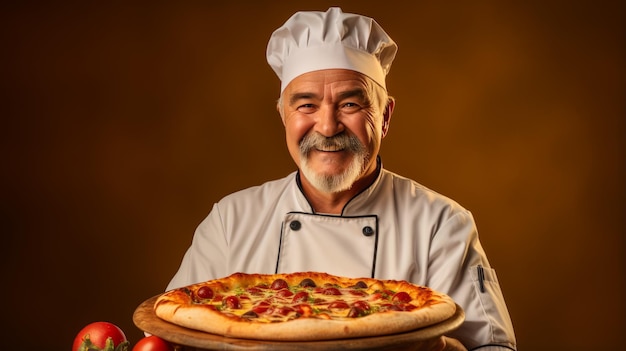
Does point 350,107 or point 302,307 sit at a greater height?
point 350,107

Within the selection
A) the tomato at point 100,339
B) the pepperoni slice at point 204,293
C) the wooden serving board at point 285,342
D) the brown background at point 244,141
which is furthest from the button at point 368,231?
the brown background at point 244,141

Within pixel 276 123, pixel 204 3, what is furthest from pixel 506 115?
pixel 204 3

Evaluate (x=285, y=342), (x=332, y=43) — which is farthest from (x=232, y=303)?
(x=332, y=43)

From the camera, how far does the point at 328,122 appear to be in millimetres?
3168

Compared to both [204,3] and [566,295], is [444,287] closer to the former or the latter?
[566,295]

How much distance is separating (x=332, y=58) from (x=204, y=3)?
6.30 ft

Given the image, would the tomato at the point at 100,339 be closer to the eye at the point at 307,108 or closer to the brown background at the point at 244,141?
the eye at the point at 307,108

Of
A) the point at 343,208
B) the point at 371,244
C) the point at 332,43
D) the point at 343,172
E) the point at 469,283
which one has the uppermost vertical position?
the point at 332,43

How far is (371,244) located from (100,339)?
1208mm

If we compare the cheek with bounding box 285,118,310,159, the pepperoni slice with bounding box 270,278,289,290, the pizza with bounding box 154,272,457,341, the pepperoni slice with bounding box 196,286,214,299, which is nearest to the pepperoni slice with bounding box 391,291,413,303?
the pizza with bounding box 154,272,457,341

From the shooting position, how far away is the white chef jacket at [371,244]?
3096 mm

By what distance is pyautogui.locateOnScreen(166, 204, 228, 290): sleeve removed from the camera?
11.3ft

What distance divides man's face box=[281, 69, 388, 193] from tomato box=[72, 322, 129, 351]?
1117mm

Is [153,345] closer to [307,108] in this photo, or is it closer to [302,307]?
[302,307]
